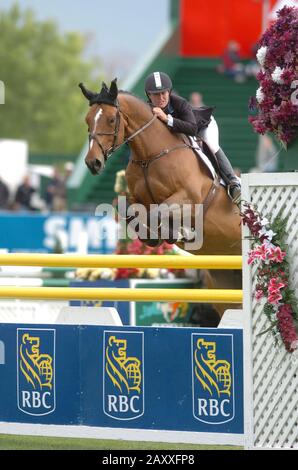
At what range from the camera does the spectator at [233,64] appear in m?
22.6

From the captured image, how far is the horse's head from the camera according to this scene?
804 centimetres

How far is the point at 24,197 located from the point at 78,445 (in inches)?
608

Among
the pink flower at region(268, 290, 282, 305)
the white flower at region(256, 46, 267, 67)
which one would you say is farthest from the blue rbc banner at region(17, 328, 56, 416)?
the white flower at region(256, 46, 267, 67)

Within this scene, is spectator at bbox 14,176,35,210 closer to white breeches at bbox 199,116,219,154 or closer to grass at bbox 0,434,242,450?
white breeches at bbox 199,116,219,154

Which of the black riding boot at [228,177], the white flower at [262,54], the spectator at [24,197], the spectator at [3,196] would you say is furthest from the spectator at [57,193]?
the white flower at [262,54]

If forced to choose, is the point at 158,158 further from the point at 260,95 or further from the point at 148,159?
the point at 260,95

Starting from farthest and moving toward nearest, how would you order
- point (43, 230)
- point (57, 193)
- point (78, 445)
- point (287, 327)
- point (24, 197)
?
1. point (57, 193)
2. point (24, 197)
3. point (43, 230)
4. point (78, 445)
5. point (287, 327)

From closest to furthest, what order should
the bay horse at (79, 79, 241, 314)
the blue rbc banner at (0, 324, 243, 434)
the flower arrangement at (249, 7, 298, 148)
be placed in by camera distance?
1. the flower arrangement at (249, 7, 298, 148)
2. the blue rbc banner at (0, 324, 243, 434)
3. the bay horse at (79, 79, 241, 314)

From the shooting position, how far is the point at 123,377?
662 centimetres

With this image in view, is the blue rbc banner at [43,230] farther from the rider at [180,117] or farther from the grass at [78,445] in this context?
the grass at [78,445]

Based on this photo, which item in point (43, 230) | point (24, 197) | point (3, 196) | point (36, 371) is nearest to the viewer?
point (36, 371)

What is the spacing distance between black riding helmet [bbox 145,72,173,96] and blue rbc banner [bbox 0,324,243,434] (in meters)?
2.36

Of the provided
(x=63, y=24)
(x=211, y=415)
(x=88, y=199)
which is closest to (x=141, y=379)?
(x=211, y=415)

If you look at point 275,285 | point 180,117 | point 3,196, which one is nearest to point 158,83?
point 180,117
